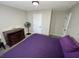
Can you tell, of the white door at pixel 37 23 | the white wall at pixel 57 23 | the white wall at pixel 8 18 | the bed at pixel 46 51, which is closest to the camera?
the bed at pixel 46 51

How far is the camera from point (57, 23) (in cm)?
615

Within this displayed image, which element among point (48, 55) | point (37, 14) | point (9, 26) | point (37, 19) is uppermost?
point (37, 14)

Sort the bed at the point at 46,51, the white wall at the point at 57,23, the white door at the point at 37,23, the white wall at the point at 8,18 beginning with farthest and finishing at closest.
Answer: the white wall at the point at 57,23 < the white door at the point at 37,23 < the white wall at the point at 8,18 < the bed at the point at 46,51

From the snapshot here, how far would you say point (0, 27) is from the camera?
142 inches

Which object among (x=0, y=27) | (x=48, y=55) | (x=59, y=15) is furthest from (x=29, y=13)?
(x=48, y=55)

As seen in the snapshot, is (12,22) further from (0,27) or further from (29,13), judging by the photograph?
(29,13)

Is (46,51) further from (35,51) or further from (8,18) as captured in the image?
(8,18)

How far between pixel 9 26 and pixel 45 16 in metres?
2.62

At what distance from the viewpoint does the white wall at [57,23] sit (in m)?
5.99

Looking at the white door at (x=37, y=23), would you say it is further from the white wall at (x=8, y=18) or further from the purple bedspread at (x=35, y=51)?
the purple bedspread at (x=35, y=51)

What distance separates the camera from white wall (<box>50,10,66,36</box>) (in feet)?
19.6

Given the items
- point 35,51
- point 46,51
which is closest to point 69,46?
point 46,51

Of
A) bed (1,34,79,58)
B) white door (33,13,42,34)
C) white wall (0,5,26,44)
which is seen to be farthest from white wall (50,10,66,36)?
bed (1,34,79,58)

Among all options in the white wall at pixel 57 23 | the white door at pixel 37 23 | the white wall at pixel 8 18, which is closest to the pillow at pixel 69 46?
the white wall at pixel 8 18
